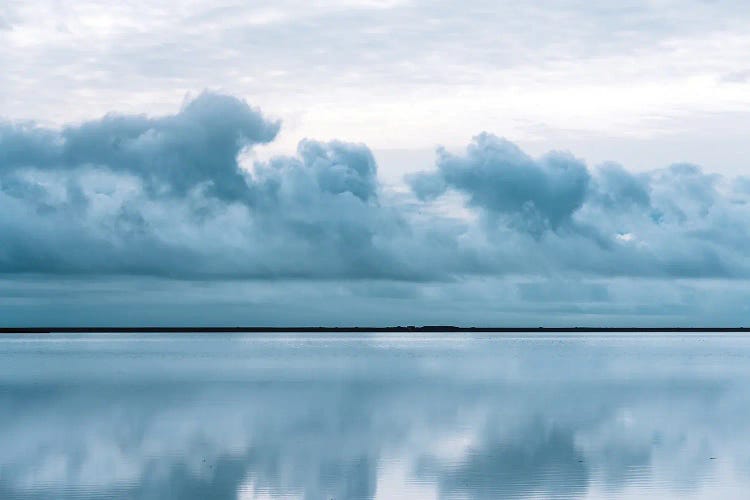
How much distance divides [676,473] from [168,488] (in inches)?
427

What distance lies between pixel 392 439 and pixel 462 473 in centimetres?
714

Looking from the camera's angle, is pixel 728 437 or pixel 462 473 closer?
pixel 462 473

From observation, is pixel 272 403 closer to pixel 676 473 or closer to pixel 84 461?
pixel 84 461

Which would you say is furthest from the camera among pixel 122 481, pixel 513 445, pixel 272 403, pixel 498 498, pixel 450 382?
pixel 450 382

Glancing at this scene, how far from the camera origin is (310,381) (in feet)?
194

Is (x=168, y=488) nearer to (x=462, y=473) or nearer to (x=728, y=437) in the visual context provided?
(x=462, y=473)

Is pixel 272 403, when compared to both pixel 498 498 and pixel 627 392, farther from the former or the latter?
pixel 498 498

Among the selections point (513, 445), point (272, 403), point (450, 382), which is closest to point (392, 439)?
point (513, 445)

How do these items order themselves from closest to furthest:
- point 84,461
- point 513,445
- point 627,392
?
point 84,461 → point 513,445 → point 627,392

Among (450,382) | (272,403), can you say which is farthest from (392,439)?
(450,382)

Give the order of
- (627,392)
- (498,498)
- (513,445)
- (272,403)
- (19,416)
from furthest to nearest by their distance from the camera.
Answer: (627,392) → (272,403) → (19,416) → (513,445) → (498,498)

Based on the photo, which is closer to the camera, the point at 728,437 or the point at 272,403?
the point at 728,437

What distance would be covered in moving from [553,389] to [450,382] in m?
7.65

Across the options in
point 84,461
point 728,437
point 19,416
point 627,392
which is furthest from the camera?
point 627,392
